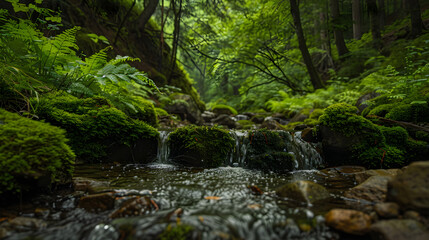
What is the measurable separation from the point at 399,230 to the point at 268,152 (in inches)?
102

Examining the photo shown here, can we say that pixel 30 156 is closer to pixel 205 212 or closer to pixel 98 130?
pixel 98 130

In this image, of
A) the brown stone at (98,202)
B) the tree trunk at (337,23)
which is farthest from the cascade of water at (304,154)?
the tree trunk at (337,23)

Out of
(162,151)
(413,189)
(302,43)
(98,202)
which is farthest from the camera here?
(302,43)

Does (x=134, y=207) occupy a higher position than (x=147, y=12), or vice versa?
(x=147, y=12)

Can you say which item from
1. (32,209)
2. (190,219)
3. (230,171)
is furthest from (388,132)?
(32,209)

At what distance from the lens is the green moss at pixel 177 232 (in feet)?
4.77

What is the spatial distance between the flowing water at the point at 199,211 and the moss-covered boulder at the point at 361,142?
2.90 ft

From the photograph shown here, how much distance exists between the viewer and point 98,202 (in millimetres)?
1939

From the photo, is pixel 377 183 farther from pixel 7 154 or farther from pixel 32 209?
pixel 7 154

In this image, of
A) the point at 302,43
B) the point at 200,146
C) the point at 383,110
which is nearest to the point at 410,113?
the point at 383,110

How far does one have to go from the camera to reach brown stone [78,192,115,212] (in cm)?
191

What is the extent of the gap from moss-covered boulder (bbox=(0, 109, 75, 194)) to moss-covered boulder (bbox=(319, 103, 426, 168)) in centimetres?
442

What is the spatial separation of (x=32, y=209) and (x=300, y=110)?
863 cm

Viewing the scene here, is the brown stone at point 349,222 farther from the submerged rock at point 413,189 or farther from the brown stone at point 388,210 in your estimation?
the submerged rock at point 413,189
